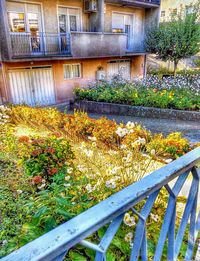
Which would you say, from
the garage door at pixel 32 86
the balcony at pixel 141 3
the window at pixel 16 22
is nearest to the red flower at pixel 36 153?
the garage door at pixel 32 86

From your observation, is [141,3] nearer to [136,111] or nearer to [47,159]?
[136,111]

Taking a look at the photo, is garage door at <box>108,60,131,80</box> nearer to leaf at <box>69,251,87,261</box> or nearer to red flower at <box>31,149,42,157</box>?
red flower at <box>31,149,42,157</box>

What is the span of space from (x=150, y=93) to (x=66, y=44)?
5592 millimetres

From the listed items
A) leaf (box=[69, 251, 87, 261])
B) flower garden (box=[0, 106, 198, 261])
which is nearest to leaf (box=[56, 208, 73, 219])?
flower garden (box=[0, 106, 198, 261])

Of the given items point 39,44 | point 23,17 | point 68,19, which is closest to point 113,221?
point 39,44

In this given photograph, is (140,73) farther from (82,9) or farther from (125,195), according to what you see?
(125,195)

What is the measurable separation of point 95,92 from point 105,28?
5.41 m

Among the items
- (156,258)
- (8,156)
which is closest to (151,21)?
(8,156)

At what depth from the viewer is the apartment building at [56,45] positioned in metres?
10.1

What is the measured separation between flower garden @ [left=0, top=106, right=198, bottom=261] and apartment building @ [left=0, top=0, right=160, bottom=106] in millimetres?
5555

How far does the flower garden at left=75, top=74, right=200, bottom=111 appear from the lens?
343 inches

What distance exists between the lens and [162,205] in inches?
101

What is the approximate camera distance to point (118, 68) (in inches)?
598

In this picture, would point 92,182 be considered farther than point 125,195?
Yes
